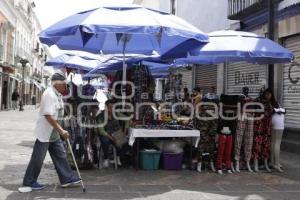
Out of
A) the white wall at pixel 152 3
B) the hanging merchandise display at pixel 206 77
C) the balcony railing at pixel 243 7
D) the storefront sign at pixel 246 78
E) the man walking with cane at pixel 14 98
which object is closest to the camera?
the balcony railing at pixel 243 7

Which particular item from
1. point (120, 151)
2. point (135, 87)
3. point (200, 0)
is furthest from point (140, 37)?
point (200, 0)

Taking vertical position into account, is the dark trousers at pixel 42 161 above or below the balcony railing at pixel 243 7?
below

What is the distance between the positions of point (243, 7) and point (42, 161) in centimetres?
1139

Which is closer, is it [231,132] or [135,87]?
[231,132]

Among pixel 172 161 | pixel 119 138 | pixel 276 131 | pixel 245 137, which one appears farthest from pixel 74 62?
pixel 276 131

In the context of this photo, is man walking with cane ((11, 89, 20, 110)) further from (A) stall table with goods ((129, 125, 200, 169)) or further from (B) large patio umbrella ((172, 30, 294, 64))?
(A) stall table with goods ((129, 125, 200, 169))

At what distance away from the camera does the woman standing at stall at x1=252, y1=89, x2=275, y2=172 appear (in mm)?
9931

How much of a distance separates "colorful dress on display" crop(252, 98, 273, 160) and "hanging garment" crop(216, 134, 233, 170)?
0.64 m

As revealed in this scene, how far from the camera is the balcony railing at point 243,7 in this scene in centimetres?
1570

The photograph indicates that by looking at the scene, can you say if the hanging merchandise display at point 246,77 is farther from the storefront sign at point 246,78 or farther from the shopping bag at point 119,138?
the shopping bag at point 119,138

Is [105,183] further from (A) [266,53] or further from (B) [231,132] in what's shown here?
(A) [266,53]

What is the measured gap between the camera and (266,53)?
10016mm

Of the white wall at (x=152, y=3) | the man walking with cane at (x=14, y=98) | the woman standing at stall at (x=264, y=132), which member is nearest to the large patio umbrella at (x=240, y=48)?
the woman standing at stall at (x=264, y=132)

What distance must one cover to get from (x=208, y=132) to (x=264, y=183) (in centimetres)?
159
